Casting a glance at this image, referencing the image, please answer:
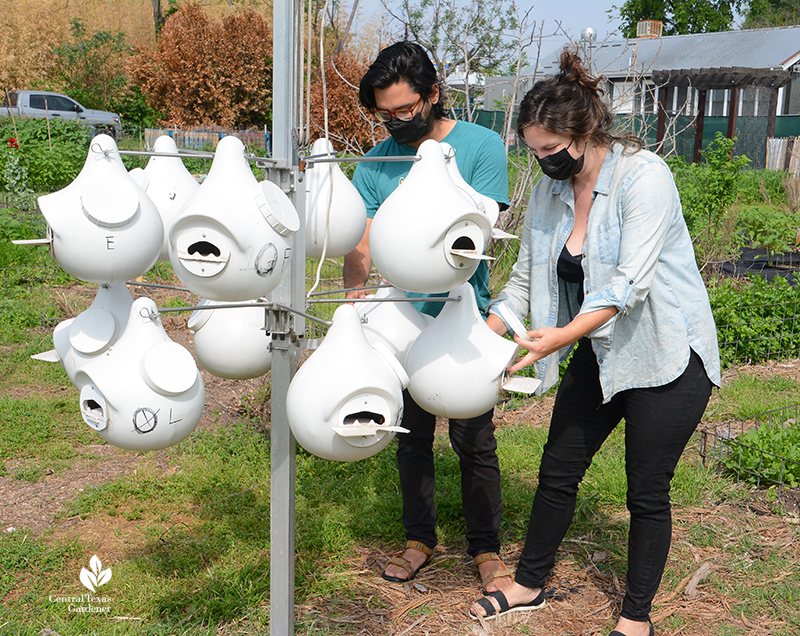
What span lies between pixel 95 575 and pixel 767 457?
295 cm

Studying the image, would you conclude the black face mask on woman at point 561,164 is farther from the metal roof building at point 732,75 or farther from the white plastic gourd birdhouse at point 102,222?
the metal roof building at point 732,75

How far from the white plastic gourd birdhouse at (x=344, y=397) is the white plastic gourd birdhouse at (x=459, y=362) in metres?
0.14

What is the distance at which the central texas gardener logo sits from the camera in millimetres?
2682

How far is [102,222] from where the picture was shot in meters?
1.59

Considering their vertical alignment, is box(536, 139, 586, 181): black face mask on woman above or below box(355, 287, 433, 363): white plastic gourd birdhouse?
above

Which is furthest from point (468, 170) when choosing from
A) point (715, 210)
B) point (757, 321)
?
point (715, 210)

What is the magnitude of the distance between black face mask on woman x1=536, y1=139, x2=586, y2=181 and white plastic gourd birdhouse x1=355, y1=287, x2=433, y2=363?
571mm

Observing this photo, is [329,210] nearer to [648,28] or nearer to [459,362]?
[459,362]

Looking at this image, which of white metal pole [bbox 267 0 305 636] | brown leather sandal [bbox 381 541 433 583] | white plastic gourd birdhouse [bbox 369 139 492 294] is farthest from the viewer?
brown leather sandal [bbox 381 541 433 583]

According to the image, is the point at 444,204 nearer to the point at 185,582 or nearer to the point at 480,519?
the point at 480,519

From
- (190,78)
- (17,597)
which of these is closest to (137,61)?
(190,78)

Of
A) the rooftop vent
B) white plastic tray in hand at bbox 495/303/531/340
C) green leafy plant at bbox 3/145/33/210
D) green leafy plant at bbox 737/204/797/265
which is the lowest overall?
green leafy plant at bbox 737/204/797/265

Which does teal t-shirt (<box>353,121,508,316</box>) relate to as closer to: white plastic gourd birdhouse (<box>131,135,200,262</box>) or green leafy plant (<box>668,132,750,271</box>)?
white plastic gourd birdhouse (<box>131,135,200,262</box>)

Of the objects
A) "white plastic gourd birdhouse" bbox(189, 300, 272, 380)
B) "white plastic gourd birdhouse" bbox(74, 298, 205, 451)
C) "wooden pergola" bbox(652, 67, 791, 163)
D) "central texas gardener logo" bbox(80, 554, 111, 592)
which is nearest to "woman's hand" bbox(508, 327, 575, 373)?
"white plastic gourd birdhouse" bbox(189, 300, 272, 380)
